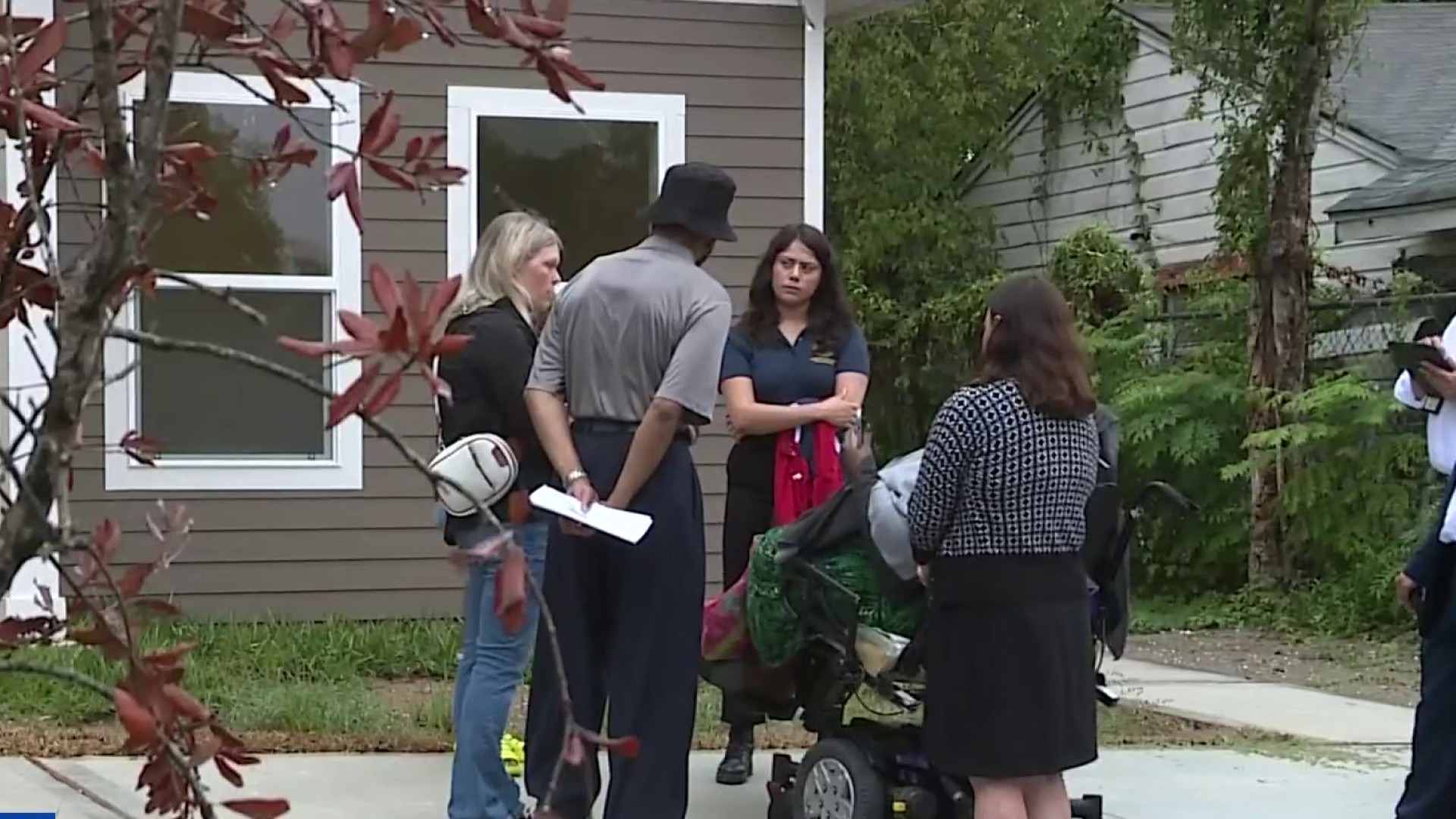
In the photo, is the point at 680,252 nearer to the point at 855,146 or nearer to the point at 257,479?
the point at 257,479

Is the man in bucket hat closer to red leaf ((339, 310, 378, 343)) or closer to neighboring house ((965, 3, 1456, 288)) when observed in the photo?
red leaf ((339, 310, 378, 343))

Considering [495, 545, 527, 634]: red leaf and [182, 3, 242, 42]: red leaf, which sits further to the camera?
[182, 3, 242, 42]: red leaf

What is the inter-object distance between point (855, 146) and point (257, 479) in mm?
11255

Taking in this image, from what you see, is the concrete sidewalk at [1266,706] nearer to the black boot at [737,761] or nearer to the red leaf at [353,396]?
the black boot at [737,761]

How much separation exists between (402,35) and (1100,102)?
16830 millimetres

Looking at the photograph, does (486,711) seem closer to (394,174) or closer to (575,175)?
(394,174)

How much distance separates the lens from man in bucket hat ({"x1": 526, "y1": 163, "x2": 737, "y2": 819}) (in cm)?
523

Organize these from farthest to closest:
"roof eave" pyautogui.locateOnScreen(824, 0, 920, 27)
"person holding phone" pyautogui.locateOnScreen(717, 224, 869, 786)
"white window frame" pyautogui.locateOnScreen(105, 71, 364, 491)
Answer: "roof eave" pyautogui.locateOnScreen(824, 0, 920, 27), "white window frame" pyautogui.locateOnScreen(105, 71, 364, 491), "person holding phone" pyautogui.locateOnScreen(717, 224, 869, 786)

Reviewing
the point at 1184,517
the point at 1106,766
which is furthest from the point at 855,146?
the point at 1106,766

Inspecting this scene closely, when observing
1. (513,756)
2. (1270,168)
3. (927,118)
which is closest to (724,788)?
(513,756)

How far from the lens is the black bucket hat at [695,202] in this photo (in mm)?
5336

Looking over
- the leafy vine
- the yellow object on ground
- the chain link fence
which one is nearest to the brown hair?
the yellow object on ground

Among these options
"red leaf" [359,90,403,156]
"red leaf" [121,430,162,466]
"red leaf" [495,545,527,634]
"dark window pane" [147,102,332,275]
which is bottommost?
"red leaf" [495,545,527,634]

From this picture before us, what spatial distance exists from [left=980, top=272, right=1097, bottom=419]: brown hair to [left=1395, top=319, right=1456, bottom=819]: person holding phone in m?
1.24
